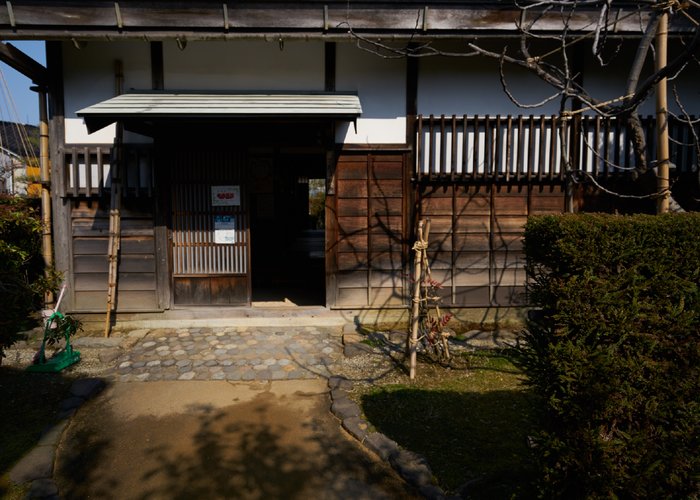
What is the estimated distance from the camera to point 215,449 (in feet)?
14.4

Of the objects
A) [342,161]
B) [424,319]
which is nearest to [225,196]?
[342,161]

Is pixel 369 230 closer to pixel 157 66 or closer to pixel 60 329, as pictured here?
pixel 157 66

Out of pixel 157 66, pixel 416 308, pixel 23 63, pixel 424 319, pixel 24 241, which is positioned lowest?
pixel 424 319

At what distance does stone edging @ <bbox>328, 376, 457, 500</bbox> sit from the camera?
3740 mm

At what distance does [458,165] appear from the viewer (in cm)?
796

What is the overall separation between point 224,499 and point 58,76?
24.1 ft

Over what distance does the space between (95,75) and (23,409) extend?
5424mm

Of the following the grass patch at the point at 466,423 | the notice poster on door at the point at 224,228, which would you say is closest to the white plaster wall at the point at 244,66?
the notice poster on door at the point at 224,228

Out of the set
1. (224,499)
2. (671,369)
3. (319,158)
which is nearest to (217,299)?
(224,499)

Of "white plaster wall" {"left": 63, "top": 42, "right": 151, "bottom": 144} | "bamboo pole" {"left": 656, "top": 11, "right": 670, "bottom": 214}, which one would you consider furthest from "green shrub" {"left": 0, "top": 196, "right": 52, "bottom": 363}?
"bamboo pole" {"left": 656, "top": 11, "right": 670, "bottom": 214}

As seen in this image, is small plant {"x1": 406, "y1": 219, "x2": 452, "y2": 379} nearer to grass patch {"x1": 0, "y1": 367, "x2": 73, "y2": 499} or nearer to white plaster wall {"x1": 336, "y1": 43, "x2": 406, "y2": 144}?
white plaster wall {"x1": 336, "y1": 43, "x2": 406, "y2": 144}

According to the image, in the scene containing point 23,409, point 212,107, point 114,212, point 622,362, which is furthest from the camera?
point 114,212

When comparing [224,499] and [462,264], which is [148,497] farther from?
[462,264]

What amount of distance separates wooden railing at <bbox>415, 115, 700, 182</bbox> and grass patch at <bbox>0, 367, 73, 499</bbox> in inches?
240
